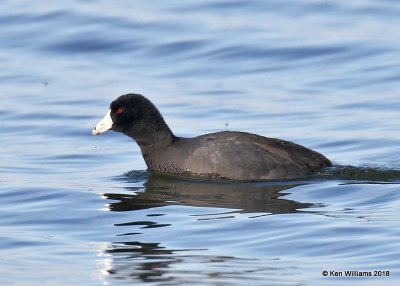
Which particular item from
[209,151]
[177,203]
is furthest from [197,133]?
[177,203]

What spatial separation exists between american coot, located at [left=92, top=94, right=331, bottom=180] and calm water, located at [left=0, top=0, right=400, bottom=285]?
0.19 metres

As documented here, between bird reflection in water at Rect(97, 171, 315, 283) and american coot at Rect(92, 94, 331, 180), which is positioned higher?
american coot at Rect(92, 94, 331, 180)

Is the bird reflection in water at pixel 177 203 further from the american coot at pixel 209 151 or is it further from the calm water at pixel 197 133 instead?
the american coot at pixel 209 151

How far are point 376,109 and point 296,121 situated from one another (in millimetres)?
1254

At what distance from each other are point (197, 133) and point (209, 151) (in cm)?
321

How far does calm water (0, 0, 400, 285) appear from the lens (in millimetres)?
9656

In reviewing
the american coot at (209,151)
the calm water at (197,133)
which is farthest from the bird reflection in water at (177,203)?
the american coot at (209,151)

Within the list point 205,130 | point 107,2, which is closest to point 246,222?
point 205,130

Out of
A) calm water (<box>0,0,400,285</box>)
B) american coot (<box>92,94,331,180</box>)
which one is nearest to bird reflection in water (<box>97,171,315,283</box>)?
calm water (<box>0,0,400,285</box>)

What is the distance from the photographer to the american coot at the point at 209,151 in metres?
13.0

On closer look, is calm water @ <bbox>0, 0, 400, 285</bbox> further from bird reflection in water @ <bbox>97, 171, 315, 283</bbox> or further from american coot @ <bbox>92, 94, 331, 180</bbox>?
american coot @ <bbox>92, 94, 331, 180</bbox>

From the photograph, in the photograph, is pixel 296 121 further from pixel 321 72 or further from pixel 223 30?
pixel 223 30

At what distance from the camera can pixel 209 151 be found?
13.0m

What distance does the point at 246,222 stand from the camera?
1085cm
